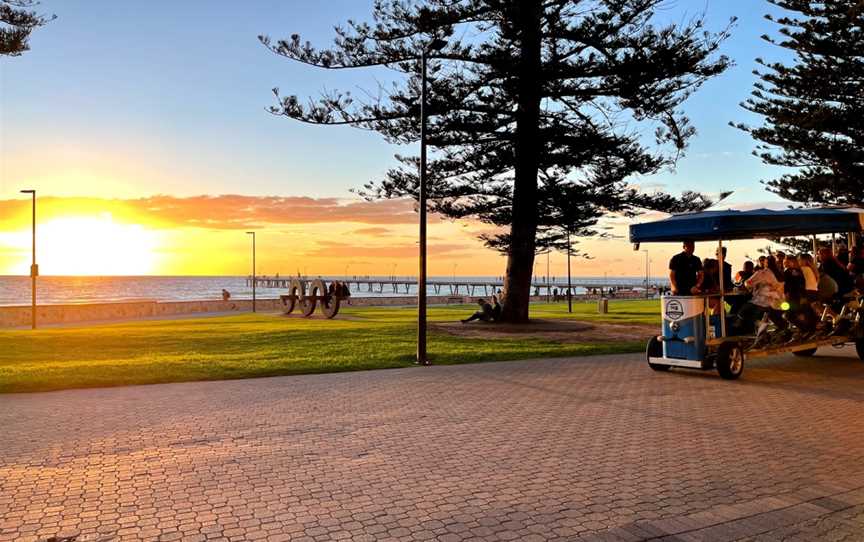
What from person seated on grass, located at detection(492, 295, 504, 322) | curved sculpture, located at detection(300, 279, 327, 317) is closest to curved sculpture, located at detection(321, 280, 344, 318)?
curved sculpture, located at detection(300, 279, 327, 317)

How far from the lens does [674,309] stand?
35.7 feet

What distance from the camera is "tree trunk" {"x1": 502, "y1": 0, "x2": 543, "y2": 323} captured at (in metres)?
20.0

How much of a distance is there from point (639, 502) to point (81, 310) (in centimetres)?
3913

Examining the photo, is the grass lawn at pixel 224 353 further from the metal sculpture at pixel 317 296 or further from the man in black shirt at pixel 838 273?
the metal sculpture at pixel 317 296

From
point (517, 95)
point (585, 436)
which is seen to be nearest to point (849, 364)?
point (585, 436)

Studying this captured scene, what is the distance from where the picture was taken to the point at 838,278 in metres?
13.1

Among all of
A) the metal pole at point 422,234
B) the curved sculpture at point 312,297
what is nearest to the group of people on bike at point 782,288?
the metal pole at point 422,234

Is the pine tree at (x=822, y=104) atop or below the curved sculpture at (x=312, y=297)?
atop

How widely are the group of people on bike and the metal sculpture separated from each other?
17983 millimetres

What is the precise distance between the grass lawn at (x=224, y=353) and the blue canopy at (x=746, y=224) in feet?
13.1

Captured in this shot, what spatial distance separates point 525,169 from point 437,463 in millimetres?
15959

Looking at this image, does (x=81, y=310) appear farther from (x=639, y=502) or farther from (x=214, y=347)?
(x=639, y=502)

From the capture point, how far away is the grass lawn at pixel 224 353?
11242 millimetres

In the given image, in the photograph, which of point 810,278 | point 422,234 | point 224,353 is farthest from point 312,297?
point 810,278
